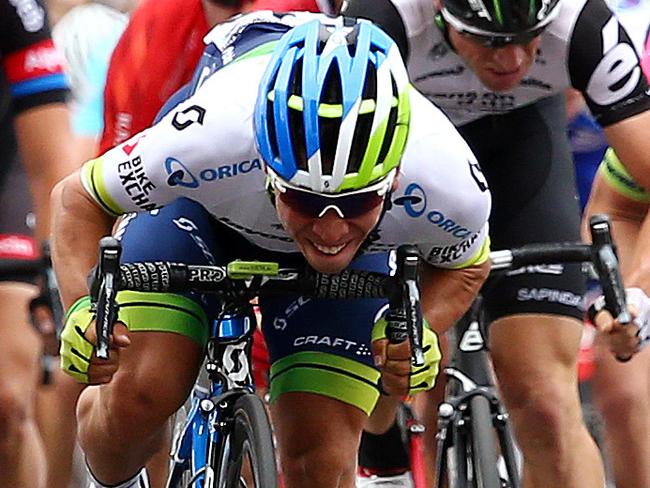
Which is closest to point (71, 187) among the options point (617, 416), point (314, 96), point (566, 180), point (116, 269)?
point (116, 269)

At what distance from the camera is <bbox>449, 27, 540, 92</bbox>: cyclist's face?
5.90 meters

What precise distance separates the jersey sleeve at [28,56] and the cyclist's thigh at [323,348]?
1.52 meters

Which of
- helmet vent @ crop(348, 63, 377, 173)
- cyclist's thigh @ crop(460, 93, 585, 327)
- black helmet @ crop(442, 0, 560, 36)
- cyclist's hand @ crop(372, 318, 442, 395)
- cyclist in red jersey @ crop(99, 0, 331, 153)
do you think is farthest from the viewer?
cyclist in red jersey @ crop(99, 0, 331, 153)

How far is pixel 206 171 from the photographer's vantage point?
5.05m

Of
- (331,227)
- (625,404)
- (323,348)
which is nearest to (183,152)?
(331,227)

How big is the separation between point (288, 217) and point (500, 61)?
1389 mm

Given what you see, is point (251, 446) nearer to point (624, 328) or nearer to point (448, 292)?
point (448, 292)

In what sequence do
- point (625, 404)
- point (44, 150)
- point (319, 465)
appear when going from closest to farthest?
point (319, 465)
point (44, 150)
point (625, 404)

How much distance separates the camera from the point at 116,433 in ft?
18.0

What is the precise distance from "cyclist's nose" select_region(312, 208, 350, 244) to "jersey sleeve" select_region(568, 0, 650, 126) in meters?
1.70

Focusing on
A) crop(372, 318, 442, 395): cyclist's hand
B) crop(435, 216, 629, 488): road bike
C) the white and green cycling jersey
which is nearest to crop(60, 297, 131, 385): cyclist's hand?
the white and green cycling jersey

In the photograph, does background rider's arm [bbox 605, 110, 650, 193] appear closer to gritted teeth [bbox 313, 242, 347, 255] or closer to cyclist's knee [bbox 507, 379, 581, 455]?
cyclist's knee [bbox 507, 379, 581, 455]

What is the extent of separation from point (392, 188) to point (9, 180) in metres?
2.46

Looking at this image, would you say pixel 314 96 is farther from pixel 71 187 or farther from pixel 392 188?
pixel 71 187
